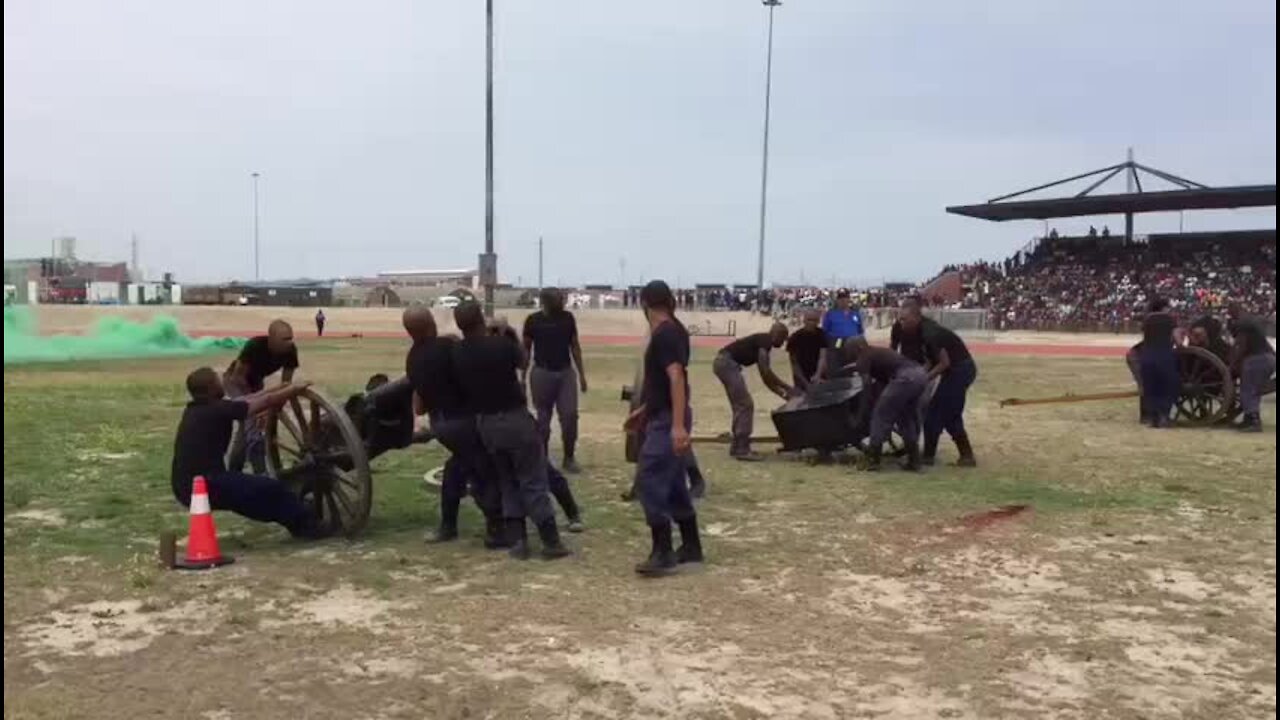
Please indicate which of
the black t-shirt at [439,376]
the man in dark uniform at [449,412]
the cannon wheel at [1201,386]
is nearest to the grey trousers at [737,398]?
the man in dark uniform at [449,412]

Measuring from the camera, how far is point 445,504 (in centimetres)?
734

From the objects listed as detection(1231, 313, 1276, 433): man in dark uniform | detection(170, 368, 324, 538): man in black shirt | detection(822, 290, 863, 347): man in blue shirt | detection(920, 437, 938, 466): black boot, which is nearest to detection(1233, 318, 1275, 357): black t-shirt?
detection(1231, 313, 1276, 433): man in dark uniform

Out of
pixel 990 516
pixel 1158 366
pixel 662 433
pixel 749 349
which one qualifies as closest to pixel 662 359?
pixel 662 433

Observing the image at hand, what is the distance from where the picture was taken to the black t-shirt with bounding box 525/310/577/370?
9.63 meters

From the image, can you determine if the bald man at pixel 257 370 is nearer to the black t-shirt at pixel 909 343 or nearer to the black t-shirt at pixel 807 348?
the black t-shirt at pixel 807 348

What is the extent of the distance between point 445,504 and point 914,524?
9.84 feet

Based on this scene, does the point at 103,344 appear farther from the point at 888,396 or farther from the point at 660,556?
the point at 660,556

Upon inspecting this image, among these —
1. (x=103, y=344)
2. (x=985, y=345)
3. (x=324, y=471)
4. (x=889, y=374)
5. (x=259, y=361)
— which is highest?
(x=259, y=361)

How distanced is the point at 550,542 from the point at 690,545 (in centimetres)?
81

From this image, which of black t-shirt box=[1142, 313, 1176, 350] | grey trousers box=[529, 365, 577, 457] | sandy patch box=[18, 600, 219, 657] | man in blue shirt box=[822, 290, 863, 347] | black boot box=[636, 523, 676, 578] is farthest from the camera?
man in blue shirt box=[822, 290, 863, 347]

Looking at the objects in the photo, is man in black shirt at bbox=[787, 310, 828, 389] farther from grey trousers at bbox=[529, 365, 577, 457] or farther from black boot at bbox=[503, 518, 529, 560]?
black boot at bbox=[503, 518, 529, 560]

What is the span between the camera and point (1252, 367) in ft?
42.8

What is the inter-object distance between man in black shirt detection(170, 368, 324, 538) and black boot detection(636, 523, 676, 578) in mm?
2282

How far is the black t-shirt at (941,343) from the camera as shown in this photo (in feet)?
33.1
